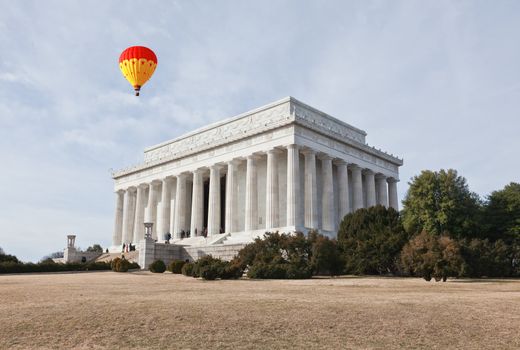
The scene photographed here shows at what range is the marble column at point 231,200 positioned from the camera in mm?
60094

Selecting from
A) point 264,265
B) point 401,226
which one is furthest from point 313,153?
point 264,265

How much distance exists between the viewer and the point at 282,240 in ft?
123

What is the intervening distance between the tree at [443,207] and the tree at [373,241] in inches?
66.4

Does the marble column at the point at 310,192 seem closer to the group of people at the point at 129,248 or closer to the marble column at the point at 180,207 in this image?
the marble column at the point at 180,207

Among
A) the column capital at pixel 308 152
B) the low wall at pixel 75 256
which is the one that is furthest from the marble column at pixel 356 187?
the low wall at pixel 75 256

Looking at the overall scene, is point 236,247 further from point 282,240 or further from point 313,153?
point 313,153

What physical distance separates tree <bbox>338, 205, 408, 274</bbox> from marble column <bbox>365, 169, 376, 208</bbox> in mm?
23634

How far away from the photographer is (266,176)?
61.9m

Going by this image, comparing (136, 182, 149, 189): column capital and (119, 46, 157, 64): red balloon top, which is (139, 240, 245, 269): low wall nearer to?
(119, 46, 157, 64): red balloon top

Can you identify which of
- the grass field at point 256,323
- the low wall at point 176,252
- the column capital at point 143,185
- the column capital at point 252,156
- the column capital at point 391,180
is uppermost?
the column capital at point 252,156

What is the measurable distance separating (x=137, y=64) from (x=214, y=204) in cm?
2531

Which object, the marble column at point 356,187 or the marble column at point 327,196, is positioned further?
the marble column at point 356,187

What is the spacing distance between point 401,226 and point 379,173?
2807 cm

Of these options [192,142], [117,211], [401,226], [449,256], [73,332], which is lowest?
[73,332]
